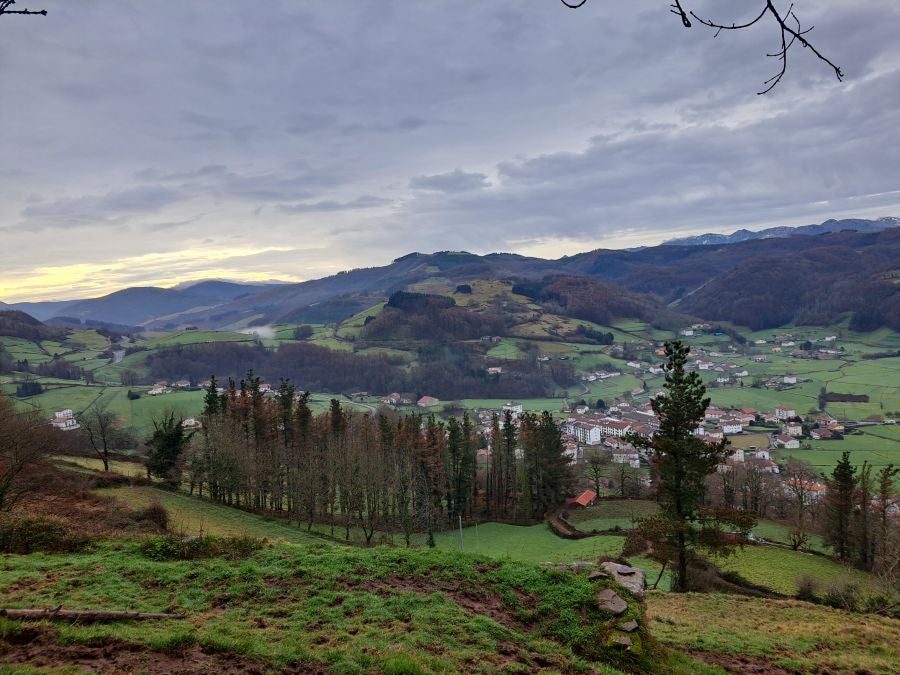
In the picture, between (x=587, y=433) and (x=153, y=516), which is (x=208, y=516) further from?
(x=587, y=433)

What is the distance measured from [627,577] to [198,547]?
12092 mm

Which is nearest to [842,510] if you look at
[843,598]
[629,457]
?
[843,598]

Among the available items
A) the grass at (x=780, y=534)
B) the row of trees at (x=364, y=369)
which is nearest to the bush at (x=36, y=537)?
the grass at (x=780, y=534)

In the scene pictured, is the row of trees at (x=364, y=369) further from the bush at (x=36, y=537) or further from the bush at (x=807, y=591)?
the bush at (x=36, y=537)

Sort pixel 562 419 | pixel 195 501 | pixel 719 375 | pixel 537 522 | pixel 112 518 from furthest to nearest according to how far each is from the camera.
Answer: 1. pixel 719 375
2. pixel 562 419
3. pixel 537 522
4. pixel 195 501
5. pixel 112 518

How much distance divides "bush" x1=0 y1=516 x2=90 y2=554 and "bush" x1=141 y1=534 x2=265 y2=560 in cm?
233

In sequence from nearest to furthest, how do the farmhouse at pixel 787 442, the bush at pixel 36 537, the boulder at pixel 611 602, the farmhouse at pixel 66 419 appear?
1. the boulder at pixel 611 602
2. the bush at pixel 36 537
3. the farmhouse at pixel 66 419
4. the farmhouse at pixel 787 442

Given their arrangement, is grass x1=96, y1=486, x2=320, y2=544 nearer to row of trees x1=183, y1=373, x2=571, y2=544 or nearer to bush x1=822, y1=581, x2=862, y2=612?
row of trees x1=183, y1=373, x2=571, y2=544

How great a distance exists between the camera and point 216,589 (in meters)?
10.9

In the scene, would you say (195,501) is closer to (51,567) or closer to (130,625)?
(51,567)

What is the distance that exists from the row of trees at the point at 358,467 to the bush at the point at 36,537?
2020 centimetres

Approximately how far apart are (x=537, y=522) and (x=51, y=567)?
42511 mm

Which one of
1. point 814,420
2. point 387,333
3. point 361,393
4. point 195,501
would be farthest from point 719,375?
point 195,501

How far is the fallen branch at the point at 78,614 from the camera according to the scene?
7879 mm
